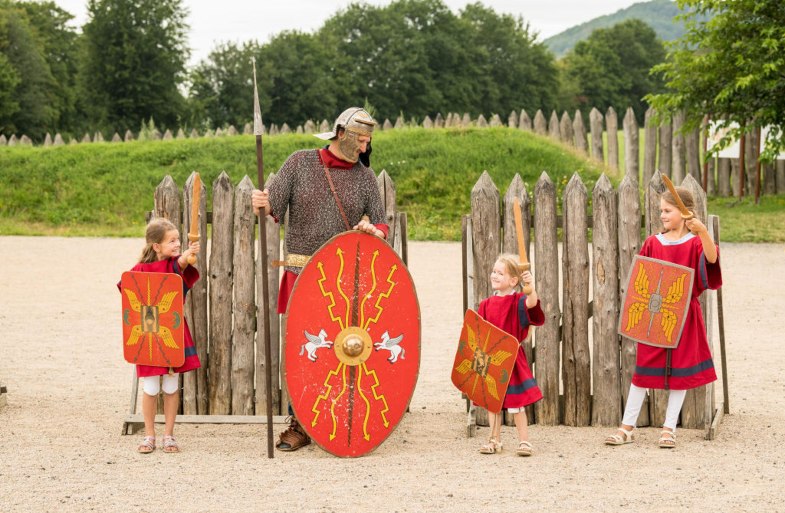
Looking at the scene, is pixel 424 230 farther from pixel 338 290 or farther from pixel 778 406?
pixel 338 290

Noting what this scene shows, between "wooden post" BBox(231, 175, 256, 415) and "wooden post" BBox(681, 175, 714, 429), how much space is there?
2.50m

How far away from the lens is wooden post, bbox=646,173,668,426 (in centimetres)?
672

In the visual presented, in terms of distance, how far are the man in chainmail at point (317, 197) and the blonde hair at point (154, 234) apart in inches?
19.0

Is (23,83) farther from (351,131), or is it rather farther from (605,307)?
(605,307)

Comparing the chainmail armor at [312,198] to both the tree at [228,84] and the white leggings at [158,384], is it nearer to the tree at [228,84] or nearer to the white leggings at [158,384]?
the white leggings at [158,384]

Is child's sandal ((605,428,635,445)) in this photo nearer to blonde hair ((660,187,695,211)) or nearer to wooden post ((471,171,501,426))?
wooden post ((471,171,501,426))

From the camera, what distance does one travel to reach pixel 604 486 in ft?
17.9

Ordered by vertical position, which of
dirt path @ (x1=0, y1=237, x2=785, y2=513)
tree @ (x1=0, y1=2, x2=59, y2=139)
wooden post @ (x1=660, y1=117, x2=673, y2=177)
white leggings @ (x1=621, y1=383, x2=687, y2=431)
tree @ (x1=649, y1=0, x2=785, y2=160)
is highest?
tree @ (x1=0, y1=2, x2=59, y2=139)

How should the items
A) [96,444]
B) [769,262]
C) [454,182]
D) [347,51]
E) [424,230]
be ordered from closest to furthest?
[96,444] → [769,262] → [424,230] → [454,182] → [347,51]

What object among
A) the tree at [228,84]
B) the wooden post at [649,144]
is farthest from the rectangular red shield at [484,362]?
the tree at [228,84]

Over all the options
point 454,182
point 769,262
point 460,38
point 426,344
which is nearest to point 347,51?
point 460,38

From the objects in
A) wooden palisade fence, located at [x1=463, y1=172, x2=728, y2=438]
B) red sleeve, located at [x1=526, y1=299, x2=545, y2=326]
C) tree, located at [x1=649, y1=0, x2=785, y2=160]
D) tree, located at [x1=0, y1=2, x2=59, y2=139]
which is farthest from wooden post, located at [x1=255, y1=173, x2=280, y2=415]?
tree, located at [x1=0, y1=2, x2=59, y2=139]

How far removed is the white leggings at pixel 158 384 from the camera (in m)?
6.37

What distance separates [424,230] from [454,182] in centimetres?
177
